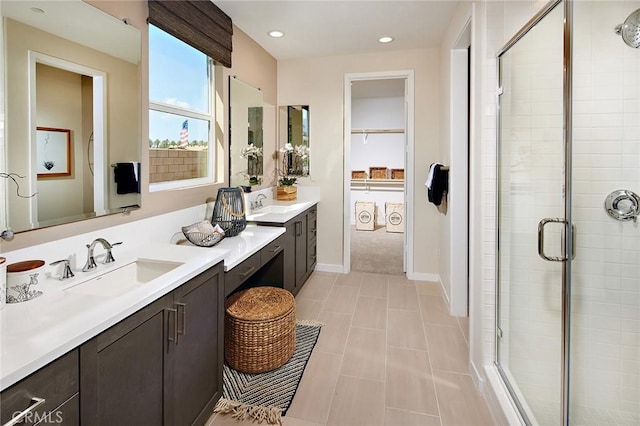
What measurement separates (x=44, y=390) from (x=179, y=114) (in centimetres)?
199

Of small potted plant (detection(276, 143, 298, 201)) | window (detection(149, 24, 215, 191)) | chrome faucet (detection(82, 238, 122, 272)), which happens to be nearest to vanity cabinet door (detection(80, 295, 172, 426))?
chrome faucet (detection(82, 238, 122, 272))

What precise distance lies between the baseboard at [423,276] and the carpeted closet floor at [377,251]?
268 mm

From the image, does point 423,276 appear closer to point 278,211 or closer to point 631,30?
point 278,211

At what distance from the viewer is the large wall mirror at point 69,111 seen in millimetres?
1367

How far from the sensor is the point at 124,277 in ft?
5.55

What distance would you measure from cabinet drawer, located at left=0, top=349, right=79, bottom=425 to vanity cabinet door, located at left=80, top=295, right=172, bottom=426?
0.12 feet

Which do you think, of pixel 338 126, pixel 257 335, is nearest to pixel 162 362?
pixel 257 335

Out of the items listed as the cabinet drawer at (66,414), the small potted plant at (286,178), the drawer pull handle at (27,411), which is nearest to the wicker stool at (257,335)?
the cabinet drawer at (66,414)

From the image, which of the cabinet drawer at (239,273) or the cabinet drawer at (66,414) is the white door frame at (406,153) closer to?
the cabinet drawer at (239,273)

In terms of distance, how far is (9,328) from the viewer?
3.26ft

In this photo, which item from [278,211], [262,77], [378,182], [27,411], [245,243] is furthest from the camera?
[378,182]

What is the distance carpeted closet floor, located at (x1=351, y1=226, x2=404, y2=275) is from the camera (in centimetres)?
453

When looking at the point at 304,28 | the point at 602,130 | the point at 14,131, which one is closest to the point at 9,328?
the point at 14,131

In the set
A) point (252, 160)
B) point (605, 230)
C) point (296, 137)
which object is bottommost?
point (605, 230)
